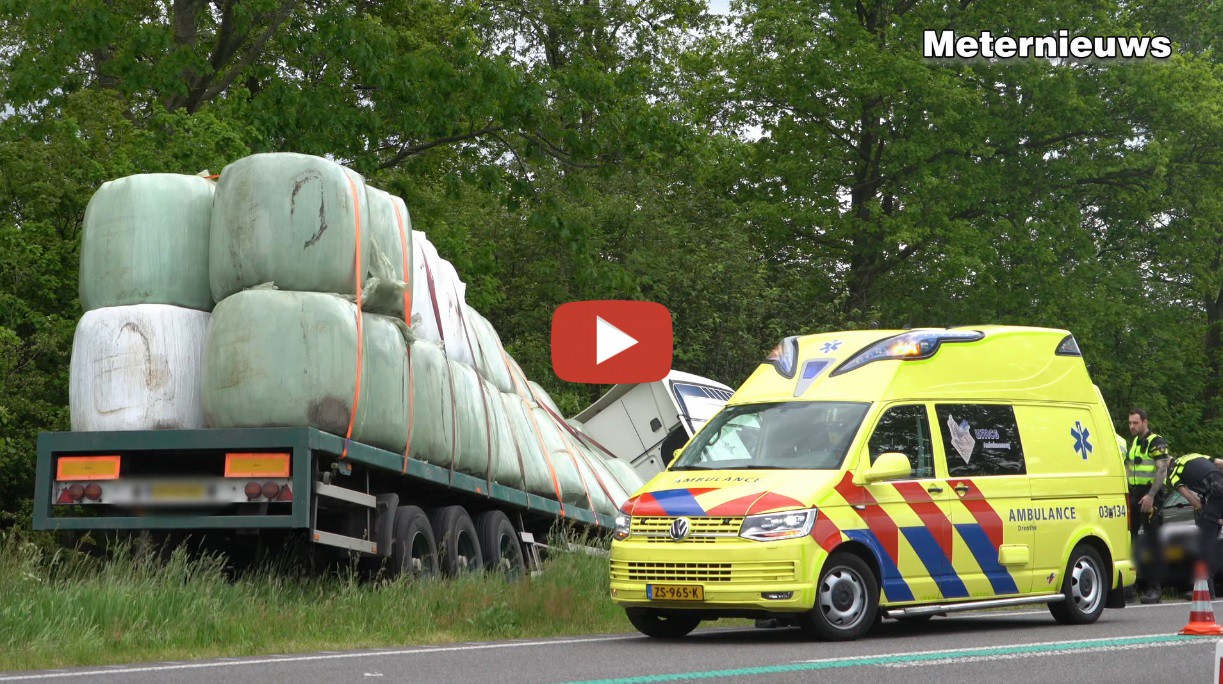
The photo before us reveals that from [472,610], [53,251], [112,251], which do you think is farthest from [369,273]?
[53,251]

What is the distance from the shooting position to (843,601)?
34.5ft

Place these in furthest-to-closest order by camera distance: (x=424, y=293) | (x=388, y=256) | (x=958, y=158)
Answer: (x=958, y=158)
(x=424, y=293)
(x=388, y=256)

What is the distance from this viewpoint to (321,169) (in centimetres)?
1190

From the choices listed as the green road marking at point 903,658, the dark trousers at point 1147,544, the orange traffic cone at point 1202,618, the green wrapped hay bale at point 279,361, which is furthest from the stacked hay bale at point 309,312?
the dark trousers at point 1147,544

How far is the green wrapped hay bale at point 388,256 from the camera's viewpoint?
12.4 metres

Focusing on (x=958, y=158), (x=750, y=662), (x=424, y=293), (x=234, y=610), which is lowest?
Answer: (x=750, y=662)

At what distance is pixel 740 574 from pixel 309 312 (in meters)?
3.59

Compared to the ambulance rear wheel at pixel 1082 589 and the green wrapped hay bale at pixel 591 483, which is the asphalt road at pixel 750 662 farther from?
the green wrapped hay bale at pixel 591 483

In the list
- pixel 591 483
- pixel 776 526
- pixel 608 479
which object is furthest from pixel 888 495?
pixel 608 479

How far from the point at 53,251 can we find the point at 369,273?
8.19 meters

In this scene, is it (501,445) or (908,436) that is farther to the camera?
(501,445)

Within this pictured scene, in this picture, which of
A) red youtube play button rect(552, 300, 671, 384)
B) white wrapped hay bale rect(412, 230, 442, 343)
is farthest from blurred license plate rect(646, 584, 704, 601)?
red youtube play button rect(552, 300, 671, 384)

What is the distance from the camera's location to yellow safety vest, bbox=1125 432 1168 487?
15.9 metres

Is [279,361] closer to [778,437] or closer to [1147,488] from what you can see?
[778,437]
